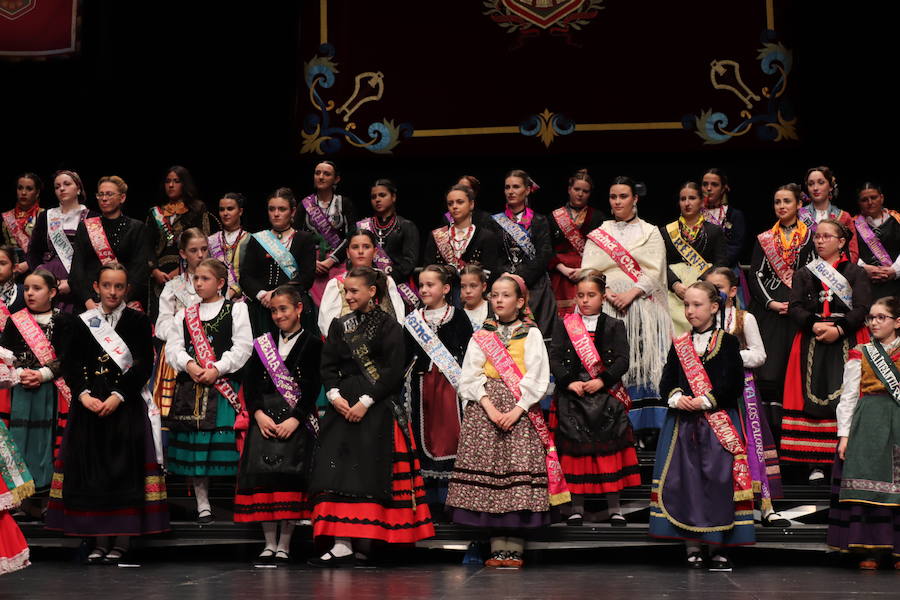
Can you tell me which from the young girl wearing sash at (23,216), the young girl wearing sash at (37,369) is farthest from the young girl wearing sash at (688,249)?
the young girl wearing sash at (23,216)

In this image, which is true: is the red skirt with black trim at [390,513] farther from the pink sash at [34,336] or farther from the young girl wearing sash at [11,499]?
the pink sash at [34,336]

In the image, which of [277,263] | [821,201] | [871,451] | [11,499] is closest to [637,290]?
[821,201]

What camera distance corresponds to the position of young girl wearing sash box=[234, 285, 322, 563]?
5.95 m

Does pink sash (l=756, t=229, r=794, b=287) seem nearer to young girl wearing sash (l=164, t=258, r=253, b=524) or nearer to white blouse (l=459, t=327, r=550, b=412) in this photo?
white blouse (l=459, t=327, r=550, b=412)

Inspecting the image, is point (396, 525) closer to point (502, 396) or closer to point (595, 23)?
point (502, 396)

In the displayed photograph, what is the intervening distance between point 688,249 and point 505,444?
2.25 metres

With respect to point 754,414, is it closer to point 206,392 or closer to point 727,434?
point 727,434

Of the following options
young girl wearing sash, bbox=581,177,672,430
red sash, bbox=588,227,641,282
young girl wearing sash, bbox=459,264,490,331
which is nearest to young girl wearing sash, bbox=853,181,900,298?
young girl wearing sash, bbox=581,177,672,430

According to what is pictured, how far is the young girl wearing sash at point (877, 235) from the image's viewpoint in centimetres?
776

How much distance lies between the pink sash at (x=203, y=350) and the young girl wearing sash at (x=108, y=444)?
0.90 feet

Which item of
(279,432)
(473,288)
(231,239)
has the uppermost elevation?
(231,239)

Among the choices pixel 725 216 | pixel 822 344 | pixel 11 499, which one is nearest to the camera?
pixel 11 499

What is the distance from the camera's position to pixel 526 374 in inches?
233

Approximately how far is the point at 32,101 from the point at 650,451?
16.9 ft
